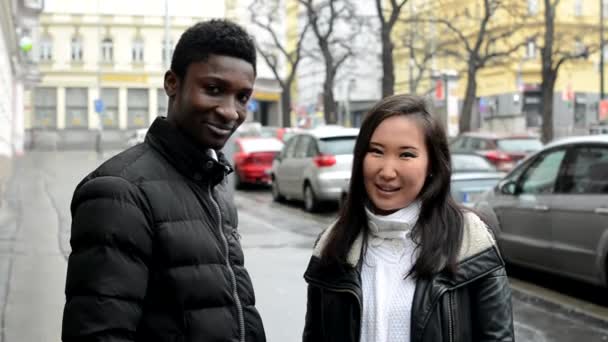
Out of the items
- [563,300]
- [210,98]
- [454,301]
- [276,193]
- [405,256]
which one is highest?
[210,98]

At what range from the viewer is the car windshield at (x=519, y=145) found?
22625 millimetres

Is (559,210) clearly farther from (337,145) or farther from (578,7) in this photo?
(578,7)

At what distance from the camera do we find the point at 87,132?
195 feet

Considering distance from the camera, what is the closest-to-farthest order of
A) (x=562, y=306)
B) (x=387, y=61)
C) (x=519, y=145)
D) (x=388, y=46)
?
(x=562, y=306) → (x=519, y=145) → (x=388, y=46) → (x=387, y=61)

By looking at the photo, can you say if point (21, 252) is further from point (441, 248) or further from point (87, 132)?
point (87, 132)

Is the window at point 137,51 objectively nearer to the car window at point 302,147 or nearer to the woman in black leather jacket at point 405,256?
the car window at point 302,147

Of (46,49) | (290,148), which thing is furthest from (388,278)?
(46,49)

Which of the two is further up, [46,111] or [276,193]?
[46,111]

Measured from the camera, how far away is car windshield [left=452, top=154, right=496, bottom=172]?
14.5 metres

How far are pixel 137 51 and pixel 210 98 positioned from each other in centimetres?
4668

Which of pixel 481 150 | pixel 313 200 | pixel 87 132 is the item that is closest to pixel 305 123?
pixel 87 132

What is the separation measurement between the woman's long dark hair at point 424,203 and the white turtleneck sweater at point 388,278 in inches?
1.5

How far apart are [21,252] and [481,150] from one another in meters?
16.0

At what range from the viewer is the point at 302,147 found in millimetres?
16906
